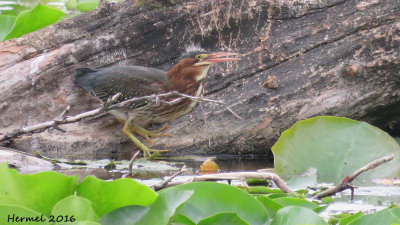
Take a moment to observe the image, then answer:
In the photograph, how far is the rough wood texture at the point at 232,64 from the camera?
232 inches

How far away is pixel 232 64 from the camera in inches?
241

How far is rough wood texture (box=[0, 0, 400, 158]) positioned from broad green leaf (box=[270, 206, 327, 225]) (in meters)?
3.06

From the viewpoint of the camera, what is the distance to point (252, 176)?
3781 mm

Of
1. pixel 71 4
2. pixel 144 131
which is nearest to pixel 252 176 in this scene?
pixel 144 131

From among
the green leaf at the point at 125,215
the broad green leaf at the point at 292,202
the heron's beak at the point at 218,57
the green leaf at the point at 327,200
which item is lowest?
the green leaf at the point at 327,200

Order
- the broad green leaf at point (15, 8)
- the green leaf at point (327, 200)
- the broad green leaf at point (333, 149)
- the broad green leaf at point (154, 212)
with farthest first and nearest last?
the broad green leaf at point (15, 8) → the broad green leaf at point (333, 149) → the green leaf at point (327, 200) → the broad green leaf at point (154, 212)

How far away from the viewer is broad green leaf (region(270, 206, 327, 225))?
113 inches

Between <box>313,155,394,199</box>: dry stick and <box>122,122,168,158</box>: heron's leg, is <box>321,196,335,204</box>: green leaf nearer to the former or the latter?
<box>313,155,394,199</box>: dry stick

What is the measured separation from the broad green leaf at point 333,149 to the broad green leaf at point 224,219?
164cm

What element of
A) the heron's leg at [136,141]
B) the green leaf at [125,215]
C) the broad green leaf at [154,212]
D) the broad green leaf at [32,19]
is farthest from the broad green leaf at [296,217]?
the broad green leaf at [32,19]

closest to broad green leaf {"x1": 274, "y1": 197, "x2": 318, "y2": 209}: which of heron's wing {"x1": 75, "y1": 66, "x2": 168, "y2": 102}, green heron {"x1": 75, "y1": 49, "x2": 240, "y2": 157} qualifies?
green heron {"x1": 75, "y1": 49, "x2": 240, "y2": 157}

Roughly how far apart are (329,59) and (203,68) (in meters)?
1.05

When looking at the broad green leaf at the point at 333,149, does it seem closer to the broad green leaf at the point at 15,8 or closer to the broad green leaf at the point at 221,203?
the broad green leaf at the point at 221,203

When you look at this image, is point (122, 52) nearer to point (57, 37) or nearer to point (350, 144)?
point (57, 37)
